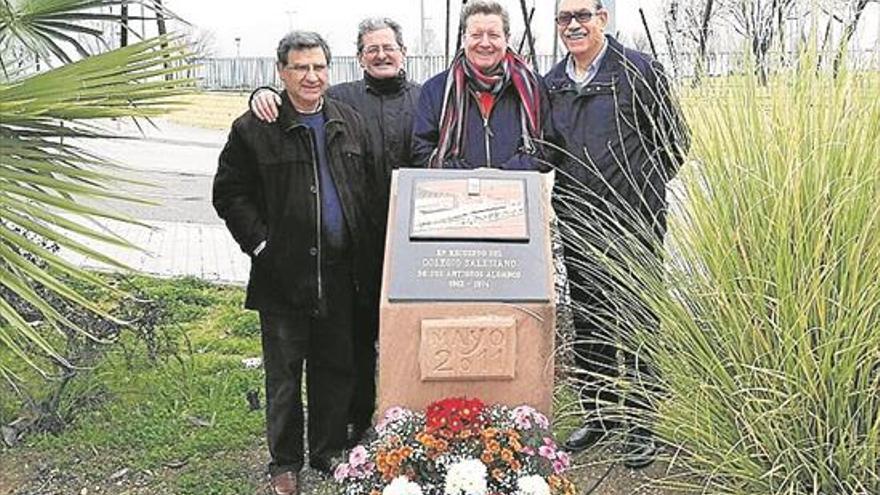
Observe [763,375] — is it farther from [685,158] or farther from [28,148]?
[28,148]

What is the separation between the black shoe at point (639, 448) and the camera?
3.61 meters

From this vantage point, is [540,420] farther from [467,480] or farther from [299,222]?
[299,222]

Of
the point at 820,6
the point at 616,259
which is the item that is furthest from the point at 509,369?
the point at 820,6

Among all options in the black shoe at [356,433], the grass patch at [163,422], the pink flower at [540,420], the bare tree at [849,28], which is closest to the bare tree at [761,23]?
the bare tree at [849,28]

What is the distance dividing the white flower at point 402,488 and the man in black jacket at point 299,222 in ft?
3.07

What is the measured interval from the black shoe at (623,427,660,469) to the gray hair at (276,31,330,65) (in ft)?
5.79

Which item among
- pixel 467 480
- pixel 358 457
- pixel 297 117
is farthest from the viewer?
pixel 297 117

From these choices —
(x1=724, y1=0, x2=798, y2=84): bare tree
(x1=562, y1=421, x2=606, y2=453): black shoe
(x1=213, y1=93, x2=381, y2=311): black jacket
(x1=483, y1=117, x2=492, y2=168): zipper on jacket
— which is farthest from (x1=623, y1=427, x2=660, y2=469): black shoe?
(x1=724, y1=0, x2=798, y2=84): bare tree

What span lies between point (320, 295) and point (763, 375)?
1571 mm

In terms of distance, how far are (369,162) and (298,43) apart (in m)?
0.55

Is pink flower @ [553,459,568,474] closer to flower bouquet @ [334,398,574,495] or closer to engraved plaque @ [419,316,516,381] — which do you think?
flower bouquet @ [334,398,574,495]

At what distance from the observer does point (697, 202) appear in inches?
124

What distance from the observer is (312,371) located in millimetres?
3893

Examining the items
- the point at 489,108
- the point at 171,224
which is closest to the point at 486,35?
the point at 489,108
